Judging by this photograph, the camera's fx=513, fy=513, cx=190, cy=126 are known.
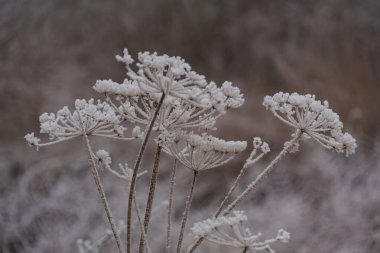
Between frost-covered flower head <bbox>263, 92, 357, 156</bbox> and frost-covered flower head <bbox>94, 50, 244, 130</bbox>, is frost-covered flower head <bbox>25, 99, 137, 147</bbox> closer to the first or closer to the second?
frost-covered flower head <bbox>94, 50, 244, 130</bbox>

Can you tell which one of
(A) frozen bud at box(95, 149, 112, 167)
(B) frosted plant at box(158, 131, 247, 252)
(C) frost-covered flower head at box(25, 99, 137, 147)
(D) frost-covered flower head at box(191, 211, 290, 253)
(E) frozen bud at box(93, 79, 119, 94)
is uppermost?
(E) frozen bud at box(93, 79, 119, 94)

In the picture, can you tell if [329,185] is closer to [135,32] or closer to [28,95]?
[135,32]

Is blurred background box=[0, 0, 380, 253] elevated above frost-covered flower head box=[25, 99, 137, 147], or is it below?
above

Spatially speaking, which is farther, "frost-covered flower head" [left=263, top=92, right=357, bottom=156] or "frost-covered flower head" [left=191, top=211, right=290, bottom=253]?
"frost-covered flower head" [left=263, top=92, right=357, bottom=156]

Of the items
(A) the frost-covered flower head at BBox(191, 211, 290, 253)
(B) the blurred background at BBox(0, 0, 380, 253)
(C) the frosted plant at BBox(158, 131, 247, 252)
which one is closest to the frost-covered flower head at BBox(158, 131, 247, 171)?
(C) the frosted plant at BBox(158, 131, 247, 252)

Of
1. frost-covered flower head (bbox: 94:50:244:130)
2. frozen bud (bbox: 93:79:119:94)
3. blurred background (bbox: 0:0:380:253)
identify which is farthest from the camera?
blurred background (bbox: 0:0:380:253)

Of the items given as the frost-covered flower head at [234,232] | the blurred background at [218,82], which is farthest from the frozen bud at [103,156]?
the blurred background at [218,82]

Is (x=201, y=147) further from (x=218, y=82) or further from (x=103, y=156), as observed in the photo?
(x=218, y=82)

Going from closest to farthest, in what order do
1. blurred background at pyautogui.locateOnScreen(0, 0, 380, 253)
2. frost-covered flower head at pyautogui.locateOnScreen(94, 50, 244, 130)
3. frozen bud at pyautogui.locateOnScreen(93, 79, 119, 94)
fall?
frost-covered flower head at pyautogui.locateOnScreen(94, 50, 244, 130) < frozen bud at pyautogui.locateOnScreen(93, 79, 119, 94) < blurred background at pyautogui.locateOnScreen(0, 0, 380, 253)
